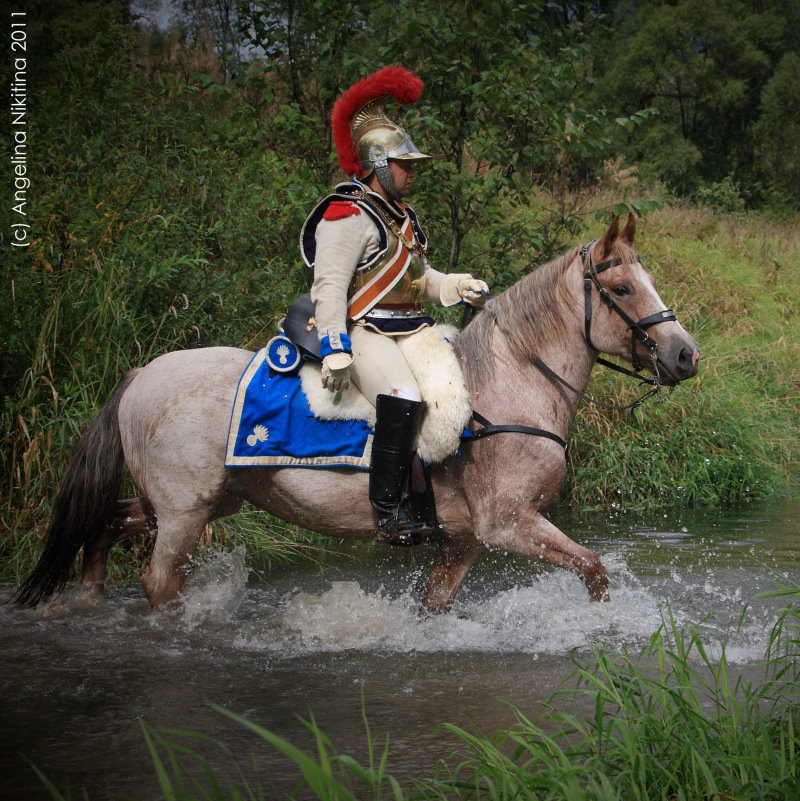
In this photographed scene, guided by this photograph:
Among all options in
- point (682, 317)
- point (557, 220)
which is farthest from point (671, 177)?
point (557, 220)

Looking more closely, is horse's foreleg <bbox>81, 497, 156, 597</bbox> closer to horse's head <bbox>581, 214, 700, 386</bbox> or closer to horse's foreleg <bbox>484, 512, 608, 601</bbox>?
horse's foreleg <bbox>484, 512, 608, 601</bbox>

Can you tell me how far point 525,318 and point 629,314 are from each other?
0.52 m

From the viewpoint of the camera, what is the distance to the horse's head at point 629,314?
165 inches

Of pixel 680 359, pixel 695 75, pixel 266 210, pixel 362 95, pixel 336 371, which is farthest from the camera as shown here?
pixel 695 75

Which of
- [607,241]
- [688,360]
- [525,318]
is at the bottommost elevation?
[688,360]

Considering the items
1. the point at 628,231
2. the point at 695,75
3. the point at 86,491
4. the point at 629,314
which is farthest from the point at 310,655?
the point at 695,75

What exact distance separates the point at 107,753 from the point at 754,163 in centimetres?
2660

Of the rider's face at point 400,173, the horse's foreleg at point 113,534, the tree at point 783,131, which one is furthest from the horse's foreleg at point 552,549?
the tree at point 783,131

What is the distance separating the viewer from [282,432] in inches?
173

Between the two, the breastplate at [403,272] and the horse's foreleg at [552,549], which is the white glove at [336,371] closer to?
the breastplate at [403,272]

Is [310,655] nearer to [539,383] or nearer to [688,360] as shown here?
[539,383]

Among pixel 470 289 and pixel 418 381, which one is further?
pixel 470 289

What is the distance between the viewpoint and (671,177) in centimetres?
2377

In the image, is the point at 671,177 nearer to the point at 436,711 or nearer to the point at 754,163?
the point at 754,163
